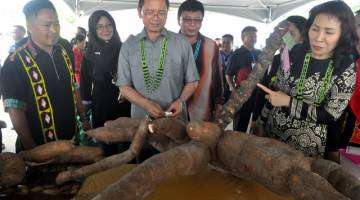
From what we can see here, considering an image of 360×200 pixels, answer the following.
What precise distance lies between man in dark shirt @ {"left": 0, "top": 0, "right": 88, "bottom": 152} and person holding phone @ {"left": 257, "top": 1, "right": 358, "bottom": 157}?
0.97 metres

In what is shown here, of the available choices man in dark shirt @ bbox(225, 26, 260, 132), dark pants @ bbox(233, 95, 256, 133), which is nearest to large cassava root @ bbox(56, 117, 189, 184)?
man in dark shirt @ bbox(225, 26, 260, 132)

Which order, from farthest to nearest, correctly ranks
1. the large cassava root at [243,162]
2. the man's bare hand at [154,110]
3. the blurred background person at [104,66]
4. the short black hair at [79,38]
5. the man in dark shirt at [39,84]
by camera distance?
the short black hair at [79,38] → the blurred background person at [104,66] → the man in dark shirt at [39,84] → the man's bare hand at [154,110] → the large cassava root at [243,162]

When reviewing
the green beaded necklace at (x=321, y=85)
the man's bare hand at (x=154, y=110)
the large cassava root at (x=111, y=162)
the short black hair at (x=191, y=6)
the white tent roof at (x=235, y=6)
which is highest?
the white tent roof at (x=235, y=6)

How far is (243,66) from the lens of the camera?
302 cm

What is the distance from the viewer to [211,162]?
42.1 inches

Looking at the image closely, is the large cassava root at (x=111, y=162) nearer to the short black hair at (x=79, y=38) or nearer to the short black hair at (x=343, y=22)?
the short black hair at (x=343, y=22)

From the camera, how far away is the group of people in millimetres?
1196

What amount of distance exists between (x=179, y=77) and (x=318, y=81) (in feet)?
2.03

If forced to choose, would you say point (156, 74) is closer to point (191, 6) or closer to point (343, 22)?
point (191, 6)

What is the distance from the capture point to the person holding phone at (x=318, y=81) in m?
1.17

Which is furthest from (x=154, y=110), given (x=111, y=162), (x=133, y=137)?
(x=111, y=162)

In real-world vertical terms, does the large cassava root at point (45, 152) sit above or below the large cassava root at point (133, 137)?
below

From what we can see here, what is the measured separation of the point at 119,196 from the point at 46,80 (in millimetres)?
983

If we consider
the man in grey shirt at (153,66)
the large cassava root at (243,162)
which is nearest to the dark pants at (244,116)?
the man in grey shirt at (153,66)
